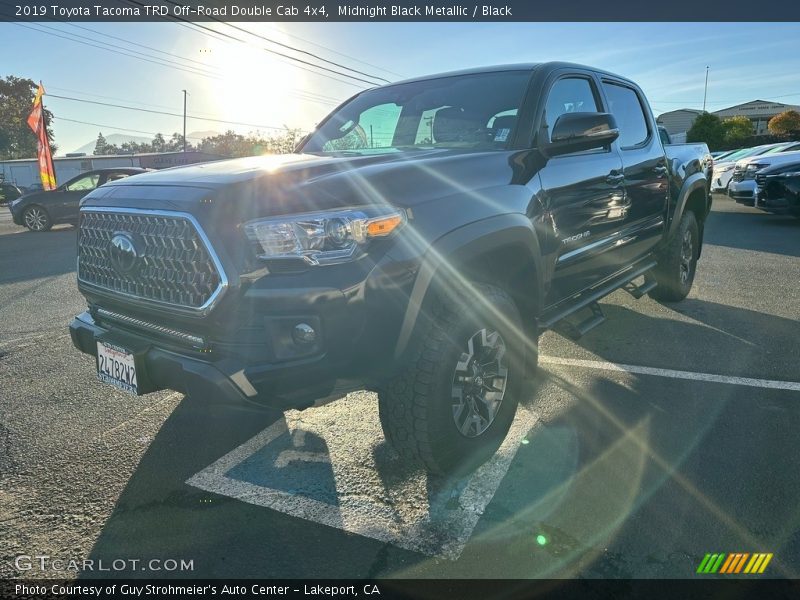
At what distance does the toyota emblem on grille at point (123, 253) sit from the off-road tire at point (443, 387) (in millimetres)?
1228

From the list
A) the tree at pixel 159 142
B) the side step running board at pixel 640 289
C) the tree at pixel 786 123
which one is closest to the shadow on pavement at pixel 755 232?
the side step running board at pixel 640 289

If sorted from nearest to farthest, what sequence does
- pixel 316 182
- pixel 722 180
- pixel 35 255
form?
pixel 316 182 < pixel 35 255 < pixel 722 180

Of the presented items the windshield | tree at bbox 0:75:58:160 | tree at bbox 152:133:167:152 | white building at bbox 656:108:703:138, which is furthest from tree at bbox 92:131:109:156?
the windshield

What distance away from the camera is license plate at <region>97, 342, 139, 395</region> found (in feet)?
8.09

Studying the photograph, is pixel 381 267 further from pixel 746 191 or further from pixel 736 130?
pixel 736 130

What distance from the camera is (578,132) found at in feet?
10.0

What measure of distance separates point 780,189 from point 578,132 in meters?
9.57

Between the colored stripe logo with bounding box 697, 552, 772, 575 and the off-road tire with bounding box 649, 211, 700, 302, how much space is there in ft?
12.2

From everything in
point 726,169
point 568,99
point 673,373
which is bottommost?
point 673,373

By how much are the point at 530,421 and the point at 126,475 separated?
2.15 metres

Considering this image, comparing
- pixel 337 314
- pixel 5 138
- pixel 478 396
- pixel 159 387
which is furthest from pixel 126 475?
pixel 5 138

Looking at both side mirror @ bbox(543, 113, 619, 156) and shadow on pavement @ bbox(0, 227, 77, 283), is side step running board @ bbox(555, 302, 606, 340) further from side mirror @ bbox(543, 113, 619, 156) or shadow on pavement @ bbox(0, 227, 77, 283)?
shadow on pavement @ bbox(0, 227, 77, 283)

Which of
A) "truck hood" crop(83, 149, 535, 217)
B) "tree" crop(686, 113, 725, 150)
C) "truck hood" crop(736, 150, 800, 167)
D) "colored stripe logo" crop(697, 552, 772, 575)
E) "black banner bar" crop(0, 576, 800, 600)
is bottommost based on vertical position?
"black banner bar" crop(0, 576, 800, 600)

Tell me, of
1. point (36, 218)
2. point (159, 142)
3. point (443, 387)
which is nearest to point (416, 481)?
point (443, 387)
